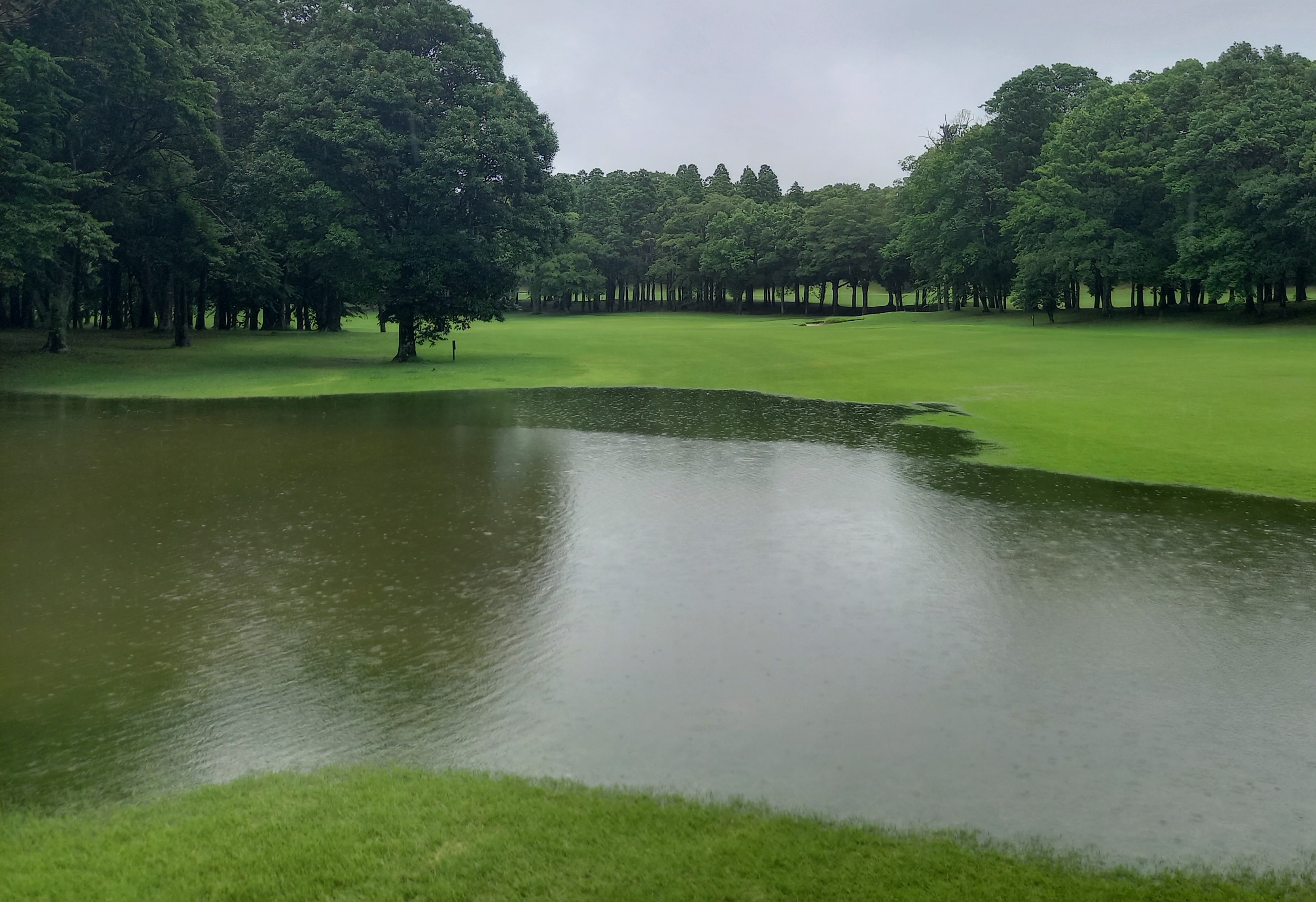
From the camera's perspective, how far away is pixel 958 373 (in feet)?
107

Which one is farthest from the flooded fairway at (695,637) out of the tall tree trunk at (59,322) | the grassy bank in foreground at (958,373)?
the tall tree trunk at (59,322)

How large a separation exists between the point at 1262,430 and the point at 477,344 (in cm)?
3393

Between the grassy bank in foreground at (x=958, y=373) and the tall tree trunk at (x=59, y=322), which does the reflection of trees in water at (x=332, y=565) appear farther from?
the tall tree trunk at (x=59, y=322)

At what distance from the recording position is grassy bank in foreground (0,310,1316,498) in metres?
18.4

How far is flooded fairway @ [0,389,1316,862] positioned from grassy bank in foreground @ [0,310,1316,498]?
3257 mm

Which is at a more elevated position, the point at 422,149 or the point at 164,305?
the point at 422,149

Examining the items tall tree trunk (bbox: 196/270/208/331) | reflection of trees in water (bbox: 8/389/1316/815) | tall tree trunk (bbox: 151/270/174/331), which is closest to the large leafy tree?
tall tree trunk (bbox: 196/270/208/331)

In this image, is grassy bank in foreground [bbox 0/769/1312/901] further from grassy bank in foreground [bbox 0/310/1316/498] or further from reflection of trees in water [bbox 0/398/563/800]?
grassy bank in foreground [bbox 0/310/1316/498]

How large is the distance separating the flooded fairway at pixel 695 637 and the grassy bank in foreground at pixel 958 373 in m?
3.26

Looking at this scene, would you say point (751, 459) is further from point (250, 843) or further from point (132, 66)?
point (132, 66)

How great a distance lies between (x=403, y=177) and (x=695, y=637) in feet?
95.0

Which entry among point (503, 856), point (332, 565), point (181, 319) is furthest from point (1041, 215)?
point (503, 856)

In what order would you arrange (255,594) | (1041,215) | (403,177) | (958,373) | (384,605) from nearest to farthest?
(384,605), (255,594), (958,373), (403,177), (1041,215)

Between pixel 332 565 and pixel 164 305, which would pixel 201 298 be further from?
pixel 332 565
